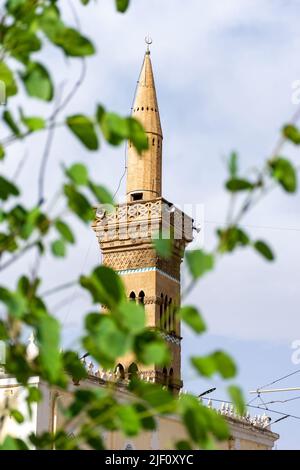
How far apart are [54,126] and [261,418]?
20.1m

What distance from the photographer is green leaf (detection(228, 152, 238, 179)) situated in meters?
1.24

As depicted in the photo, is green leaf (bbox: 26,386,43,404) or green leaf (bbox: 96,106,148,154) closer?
green leaf (bbox: 96,106,148,154)

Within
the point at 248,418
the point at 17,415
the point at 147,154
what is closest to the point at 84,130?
the point at 17,415

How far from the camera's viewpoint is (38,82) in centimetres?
130

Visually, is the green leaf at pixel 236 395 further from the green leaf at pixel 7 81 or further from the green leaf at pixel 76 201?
the green leaf at pixel 7 81

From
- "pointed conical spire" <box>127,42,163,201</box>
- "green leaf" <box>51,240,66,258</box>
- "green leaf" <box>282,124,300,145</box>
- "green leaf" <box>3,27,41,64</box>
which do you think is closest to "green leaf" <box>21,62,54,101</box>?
"green leaf" <box>3,27,41,64</box>

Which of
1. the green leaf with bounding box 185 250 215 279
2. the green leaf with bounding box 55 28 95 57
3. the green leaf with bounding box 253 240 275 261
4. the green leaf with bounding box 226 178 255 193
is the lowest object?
the green leaf with bounding box 185 250 215 279

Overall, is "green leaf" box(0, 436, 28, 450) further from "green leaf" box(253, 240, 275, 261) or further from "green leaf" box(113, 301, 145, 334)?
"green leaf" box(253, 240, 275, 261)

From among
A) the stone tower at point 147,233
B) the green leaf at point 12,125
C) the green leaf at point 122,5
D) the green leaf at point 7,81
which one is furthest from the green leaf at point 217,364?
the stone tower at point 147,233

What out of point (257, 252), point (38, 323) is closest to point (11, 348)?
point (38, 323)

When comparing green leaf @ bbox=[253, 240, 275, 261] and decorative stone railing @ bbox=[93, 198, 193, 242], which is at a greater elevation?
decorative stone railing @ bbox=[93, 198, 193, 242]

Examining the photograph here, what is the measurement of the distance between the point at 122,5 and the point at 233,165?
0.56 meters

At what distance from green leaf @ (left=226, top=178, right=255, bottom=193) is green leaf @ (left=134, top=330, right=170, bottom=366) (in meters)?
0.24

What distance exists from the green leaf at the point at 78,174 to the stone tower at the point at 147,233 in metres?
19.8
